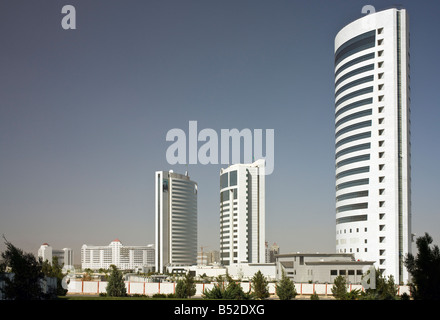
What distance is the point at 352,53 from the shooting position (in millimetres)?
91938

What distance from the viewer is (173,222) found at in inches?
7451

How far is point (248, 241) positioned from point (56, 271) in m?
111

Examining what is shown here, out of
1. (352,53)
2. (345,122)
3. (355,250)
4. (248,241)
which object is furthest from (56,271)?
(248,241)

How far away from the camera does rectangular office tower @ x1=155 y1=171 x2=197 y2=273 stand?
186 metres

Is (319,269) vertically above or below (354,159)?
below

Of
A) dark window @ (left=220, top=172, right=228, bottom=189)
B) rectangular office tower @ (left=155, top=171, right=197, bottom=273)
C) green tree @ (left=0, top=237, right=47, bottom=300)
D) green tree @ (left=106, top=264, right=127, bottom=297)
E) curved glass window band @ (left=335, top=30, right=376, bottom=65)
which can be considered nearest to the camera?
green tree @ (left=0, top=237, right=47, bottom=300)

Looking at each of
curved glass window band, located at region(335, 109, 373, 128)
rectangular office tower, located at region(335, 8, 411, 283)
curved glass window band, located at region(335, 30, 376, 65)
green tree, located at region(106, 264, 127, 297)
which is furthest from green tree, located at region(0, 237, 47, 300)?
curved glass window band, located at region(335, 30, 376, 65)

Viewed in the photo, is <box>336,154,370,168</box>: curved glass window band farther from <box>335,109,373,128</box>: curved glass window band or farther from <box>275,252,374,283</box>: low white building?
<box>275,252,374,283</box>: low white building

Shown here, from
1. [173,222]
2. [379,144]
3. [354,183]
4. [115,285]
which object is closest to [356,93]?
[379,144]

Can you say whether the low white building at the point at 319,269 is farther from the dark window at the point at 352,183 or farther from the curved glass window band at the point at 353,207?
the dark window at the point at 352,183

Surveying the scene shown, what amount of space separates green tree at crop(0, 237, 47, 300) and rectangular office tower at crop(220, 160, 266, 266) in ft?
443

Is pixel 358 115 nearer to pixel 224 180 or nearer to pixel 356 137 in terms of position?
pixel 356 137

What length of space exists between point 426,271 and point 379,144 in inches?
2818
